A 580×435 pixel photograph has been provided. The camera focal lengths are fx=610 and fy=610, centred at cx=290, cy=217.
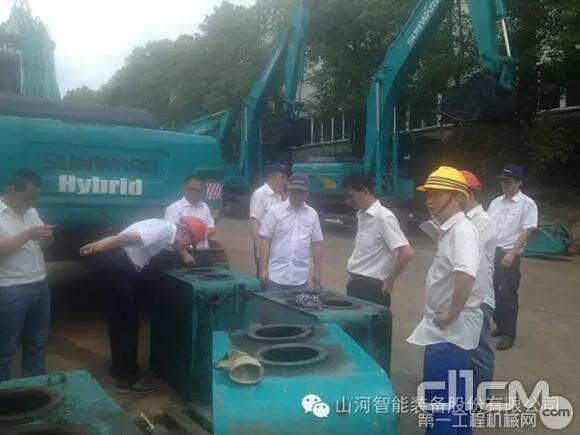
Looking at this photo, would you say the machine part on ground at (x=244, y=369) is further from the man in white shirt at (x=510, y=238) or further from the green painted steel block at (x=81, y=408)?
the man in white shirt at (x=510, y=238)

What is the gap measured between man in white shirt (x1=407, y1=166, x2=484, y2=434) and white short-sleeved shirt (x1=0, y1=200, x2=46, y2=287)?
8.43ft

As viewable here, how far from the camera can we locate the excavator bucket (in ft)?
28.9

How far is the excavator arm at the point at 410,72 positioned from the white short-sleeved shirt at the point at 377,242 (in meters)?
5.12

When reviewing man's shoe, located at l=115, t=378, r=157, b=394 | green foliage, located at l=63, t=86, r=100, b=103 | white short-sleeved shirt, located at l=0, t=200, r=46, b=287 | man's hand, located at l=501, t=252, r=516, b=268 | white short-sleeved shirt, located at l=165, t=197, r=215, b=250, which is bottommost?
man's shoe, located at l=115, t=378, r=157, b=394

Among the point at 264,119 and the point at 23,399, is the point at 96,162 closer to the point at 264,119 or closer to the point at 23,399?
the point at 23,399

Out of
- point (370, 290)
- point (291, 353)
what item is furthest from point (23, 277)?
point (370, 290)

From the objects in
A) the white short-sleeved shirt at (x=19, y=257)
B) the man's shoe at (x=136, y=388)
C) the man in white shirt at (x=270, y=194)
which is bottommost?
the man's shoe at (x=136, y=388)

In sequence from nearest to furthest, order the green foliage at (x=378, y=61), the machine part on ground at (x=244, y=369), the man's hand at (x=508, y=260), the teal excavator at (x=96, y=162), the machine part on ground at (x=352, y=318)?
the machine part on ground at (x=244, y=369)
the machine part on ground at (x=352, y=318)
the teal excavator at (x=96, y=162)
the man's hand at (x=508, y=260)
the green foliage at (x=378, y=61)

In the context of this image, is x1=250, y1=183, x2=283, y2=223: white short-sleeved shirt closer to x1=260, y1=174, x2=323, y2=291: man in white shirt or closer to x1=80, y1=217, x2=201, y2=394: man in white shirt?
x1=260, y1=174, x2=323, y2=291: man in white shirt

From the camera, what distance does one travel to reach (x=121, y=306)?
4.53 m

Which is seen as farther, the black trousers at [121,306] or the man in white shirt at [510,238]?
the man in white shirt at [510,238]

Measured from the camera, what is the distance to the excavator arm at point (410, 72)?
350 inches

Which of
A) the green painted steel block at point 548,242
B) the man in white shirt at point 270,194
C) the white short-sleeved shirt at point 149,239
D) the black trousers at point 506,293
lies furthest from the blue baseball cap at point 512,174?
the green painted steel block at point 548,242

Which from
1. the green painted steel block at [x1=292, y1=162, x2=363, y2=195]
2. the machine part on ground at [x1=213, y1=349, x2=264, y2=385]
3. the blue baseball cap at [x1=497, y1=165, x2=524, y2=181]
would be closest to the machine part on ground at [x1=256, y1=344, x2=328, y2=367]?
the machine part on ground at [x1=213, y1=349, x2=264, y2=385]
